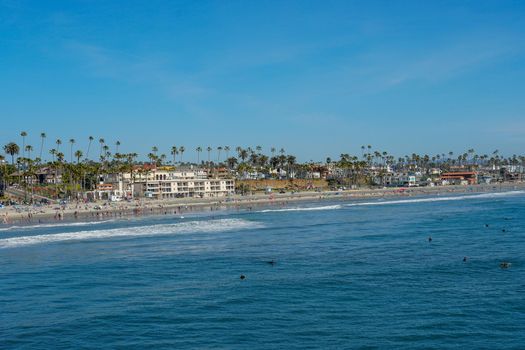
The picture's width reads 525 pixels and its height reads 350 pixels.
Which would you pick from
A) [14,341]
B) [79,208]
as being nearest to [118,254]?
[14,341]

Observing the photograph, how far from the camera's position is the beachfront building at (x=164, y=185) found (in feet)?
422

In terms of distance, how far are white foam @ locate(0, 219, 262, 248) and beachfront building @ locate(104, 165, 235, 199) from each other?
62150mm

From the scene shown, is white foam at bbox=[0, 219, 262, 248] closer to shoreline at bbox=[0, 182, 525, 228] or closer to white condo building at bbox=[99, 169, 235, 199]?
shoreline at bbox=[0, 182, 525, 228]

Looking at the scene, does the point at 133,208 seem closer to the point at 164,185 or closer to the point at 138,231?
the point at 164,185

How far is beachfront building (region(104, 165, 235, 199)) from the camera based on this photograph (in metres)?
129

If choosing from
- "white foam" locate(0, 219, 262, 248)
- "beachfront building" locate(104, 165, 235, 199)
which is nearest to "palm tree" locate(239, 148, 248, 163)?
"beachfront building" locate(104, 165, 235, 199)

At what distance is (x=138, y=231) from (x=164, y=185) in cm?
7265

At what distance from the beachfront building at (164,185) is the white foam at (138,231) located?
204 feet

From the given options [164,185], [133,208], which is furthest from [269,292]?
[164,185]

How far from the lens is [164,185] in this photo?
131250 millimetres

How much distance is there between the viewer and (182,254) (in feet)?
133

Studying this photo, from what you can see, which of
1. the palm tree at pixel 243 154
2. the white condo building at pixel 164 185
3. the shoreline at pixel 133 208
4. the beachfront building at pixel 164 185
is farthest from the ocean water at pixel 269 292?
the palm tree at pixel 243 154

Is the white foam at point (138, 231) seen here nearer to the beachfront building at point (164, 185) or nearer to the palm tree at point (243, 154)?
the beachfront building at point (164, 185)

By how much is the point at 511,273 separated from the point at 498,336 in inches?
439
